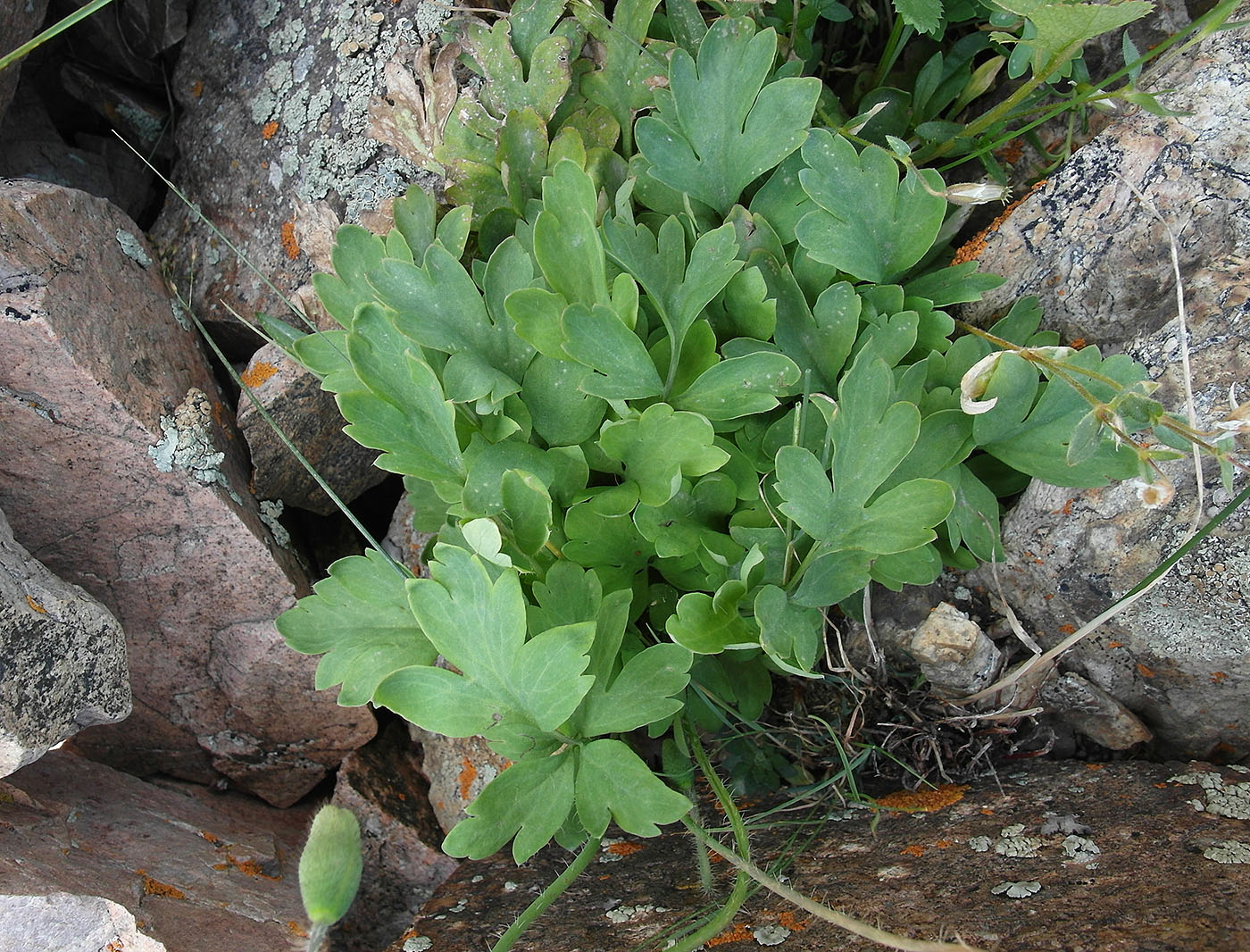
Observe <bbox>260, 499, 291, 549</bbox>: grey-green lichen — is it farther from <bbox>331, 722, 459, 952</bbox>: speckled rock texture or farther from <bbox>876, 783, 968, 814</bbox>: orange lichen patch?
<bbox>876, 783, 968, 814</bbox>: orange lichen patch

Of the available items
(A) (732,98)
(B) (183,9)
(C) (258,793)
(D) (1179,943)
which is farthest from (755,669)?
(B) (183,9)

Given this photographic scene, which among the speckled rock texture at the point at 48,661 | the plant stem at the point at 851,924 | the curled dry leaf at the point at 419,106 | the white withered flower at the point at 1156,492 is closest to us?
the plant stem at the point at 851,924

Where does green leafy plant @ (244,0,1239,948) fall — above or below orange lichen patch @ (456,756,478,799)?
above

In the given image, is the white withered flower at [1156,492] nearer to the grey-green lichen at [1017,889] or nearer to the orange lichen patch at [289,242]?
the grey-green lichen at [1017,889]

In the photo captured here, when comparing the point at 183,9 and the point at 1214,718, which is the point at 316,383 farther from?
the point at 1214,718

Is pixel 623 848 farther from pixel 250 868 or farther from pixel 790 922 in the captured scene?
pixel 250 868

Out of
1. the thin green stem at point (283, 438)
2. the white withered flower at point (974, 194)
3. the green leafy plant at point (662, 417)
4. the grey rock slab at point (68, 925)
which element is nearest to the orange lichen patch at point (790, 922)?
the green leafy plant at point (662, 417)

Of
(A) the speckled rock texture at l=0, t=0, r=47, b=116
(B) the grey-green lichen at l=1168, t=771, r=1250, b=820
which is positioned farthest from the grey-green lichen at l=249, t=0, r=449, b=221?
(B) the grey-green lichen at l=1168, t=771, r=1250, b=820
